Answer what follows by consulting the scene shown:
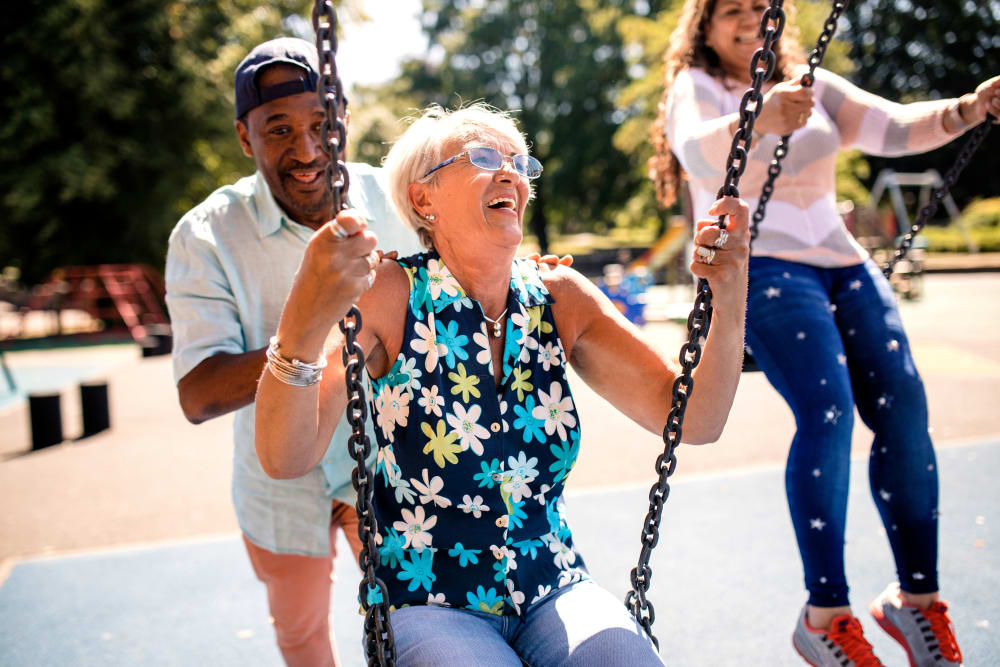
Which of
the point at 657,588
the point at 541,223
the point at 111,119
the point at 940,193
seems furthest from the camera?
the point at 541,223

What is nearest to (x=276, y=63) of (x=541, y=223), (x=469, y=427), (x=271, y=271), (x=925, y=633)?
(x=271, y=271)

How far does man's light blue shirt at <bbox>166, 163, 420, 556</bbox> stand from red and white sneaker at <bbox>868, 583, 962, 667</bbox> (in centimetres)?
145

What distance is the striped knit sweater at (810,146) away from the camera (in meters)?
2.24

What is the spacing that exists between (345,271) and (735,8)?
5.17 feet

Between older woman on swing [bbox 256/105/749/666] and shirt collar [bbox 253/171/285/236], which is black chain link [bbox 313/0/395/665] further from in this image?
shirt collar [bbox 253/171/285/236]

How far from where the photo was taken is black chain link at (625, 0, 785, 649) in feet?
5.30

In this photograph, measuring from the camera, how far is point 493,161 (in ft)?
5.90

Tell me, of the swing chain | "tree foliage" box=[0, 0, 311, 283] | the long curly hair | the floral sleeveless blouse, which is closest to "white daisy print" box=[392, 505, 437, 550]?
the floral sleeveless blouse

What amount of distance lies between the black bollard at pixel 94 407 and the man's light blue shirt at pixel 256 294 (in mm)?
5437

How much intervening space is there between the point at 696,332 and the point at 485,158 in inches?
23.3

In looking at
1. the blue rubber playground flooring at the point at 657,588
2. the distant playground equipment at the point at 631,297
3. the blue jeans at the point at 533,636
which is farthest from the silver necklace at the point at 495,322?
the distant playground equipment at the point at 631,297

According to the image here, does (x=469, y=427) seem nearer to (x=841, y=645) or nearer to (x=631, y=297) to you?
(x=841, y=645)

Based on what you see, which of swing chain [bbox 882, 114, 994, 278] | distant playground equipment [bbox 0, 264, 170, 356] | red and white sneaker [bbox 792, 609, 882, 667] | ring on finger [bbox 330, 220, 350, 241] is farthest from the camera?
distant playground equipment [bbox 0, 264, 170, 356]

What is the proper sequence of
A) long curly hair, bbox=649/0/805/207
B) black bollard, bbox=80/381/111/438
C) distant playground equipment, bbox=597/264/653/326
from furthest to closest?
distant playground equipment, bbox=597/264/653/326 < black bollard, bbox=80/381/111/438 < long curly hair, bbox=649/0/805/207
